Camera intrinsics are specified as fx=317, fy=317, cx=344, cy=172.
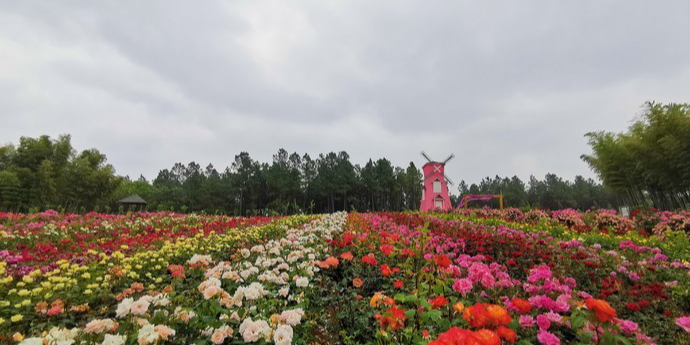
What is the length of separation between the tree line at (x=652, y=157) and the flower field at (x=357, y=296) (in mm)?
7938

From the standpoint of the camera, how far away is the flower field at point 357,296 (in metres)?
1.93

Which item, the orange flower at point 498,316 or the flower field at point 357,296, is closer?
the orange flower at point 498,316

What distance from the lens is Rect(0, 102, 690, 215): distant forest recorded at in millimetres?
13539

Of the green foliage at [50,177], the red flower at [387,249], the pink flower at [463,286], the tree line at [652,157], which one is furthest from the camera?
the green foliage at [50,177]

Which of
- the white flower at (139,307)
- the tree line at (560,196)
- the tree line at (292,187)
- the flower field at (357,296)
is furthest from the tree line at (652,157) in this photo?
the tree line at (560,196)

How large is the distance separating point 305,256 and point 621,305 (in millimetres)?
3724

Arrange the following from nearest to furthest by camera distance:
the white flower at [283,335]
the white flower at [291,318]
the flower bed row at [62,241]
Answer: the white flower at [283,335], the white flower at [291,318], the flower bed row at [62,241]

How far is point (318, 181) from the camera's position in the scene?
151ft

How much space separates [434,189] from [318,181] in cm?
2112

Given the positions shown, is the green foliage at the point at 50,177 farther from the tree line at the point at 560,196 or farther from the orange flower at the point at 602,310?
the tree line at the point at 560,196

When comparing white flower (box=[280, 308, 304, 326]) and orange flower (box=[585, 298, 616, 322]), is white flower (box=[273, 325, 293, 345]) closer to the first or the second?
white flower (box=[280, 308, 304, 326])

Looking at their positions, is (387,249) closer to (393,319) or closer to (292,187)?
(393,319)

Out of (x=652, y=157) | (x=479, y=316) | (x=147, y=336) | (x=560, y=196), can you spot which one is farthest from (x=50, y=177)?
(x=560, y=196)

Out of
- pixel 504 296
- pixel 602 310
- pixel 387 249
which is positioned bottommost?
pixel 504 296
